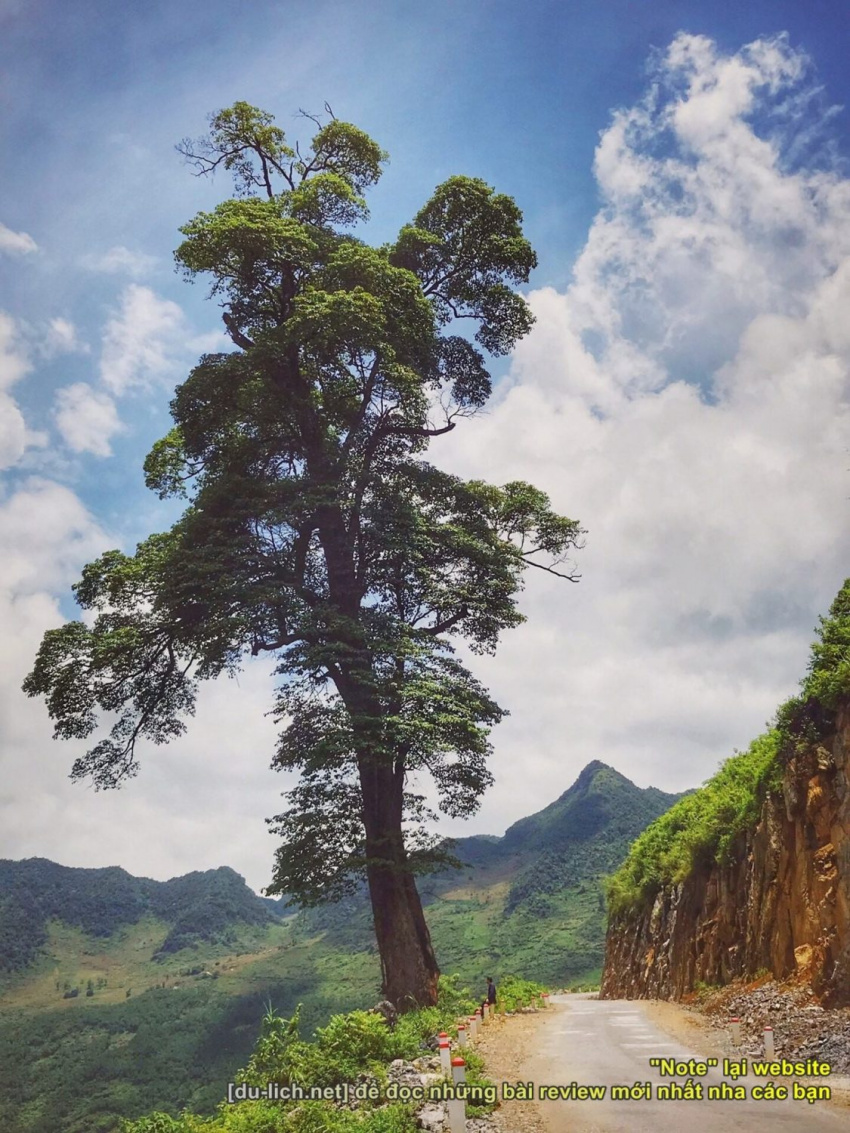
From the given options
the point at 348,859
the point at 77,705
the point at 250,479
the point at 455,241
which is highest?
the point at 455,241

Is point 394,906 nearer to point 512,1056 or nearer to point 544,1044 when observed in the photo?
point 544,1044

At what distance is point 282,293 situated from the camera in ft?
64.2

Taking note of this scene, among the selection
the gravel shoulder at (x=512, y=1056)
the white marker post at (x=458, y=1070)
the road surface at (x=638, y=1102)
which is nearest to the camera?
the road surface at (x=638, y=1102)

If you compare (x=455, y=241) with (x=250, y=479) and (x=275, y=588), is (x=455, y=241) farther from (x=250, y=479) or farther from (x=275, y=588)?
(x=275, y=588)

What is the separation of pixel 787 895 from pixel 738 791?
564 cm

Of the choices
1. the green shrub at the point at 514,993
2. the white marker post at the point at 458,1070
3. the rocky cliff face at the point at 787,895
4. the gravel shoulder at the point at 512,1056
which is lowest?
the green shrub at the point at 514,993

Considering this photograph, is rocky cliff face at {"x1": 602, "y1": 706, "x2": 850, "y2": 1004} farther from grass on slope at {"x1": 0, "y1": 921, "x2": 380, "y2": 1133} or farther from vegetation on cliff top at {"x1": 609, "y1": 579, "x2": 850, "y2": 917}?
grass on slope at {"x1": 0, "y1": 921, "x2": 380, "y2": 1133}

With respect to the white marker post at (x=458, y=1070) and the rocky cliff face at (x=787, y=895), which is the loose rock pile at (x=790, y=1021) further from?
the white marker post at (x=458, y=1070)

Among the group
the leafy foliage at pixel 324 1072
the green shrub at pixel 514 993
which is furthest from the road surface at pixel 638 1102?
the green shrub at pixel 514 993

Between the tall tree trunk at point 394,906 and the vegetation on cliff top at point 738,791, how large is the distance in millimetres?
8050

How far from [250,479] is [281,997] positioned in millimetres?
83836

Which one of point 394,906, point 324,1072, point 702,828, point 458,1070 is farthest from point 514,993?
point 458,1070

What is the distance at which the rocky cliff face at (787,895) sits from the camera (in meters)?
11.6

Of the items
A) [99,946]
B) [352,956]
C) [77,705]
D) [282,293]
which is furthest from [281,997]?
[282,293]
